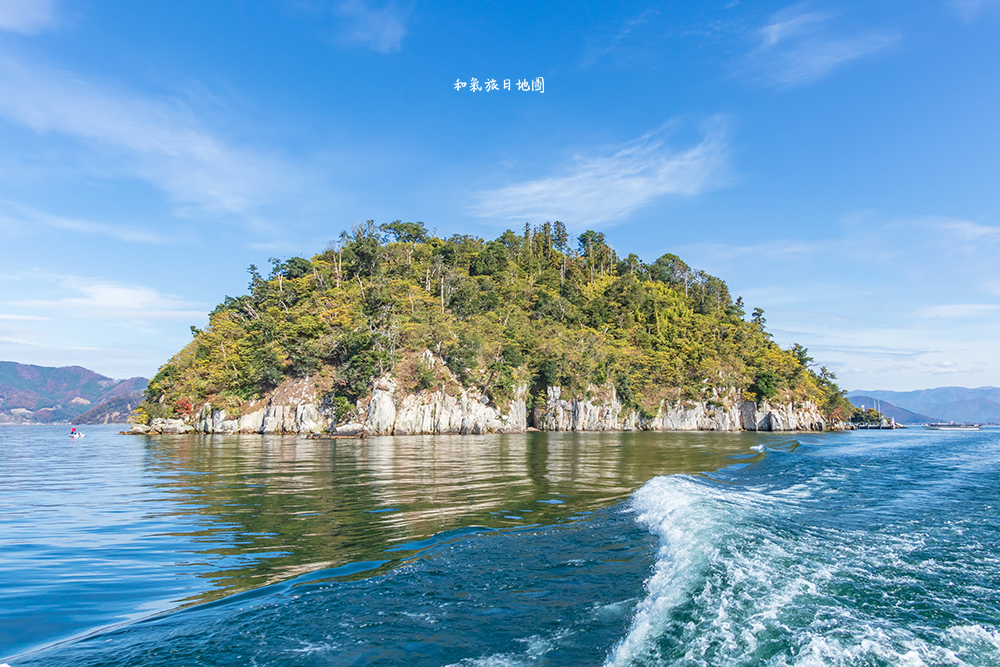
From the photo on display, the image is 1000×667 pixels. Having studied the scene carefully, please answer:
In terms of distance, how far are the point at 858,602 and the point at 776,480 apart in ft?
42.9

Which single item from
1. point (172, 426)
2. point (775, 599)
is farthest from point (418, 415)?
point (775, 599)

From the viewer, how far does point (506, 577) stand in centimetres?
667

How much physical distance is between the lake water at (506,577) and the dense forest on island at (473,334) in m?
43.4

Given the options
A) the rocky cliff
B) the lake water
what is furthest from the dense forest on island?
the lake water

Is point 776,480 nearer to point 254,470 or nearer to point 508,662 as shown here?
point 508,662

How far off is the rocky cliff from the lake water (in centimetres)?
3870

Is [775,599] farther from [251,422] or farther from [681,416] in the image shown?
[681,416]

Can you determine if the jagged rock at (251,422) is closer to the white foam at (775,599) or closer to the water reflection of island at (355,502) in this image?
A: the water reflection of island at (355,502)

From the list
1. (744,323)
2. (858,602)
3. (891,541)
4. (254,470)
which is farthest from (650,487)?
(744,323)

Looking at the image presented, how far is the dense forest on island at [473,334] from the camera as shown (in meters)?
57.6

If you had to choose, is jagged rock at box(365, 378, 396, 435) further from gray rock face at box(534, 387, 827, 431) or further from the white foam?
the white foam

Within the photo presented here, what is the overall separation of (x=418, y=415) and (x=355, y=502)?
42.8m

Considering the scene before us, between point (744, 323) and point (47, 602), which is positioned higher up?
point (744, 323)

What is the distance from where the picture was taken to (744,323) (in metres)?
98.7
